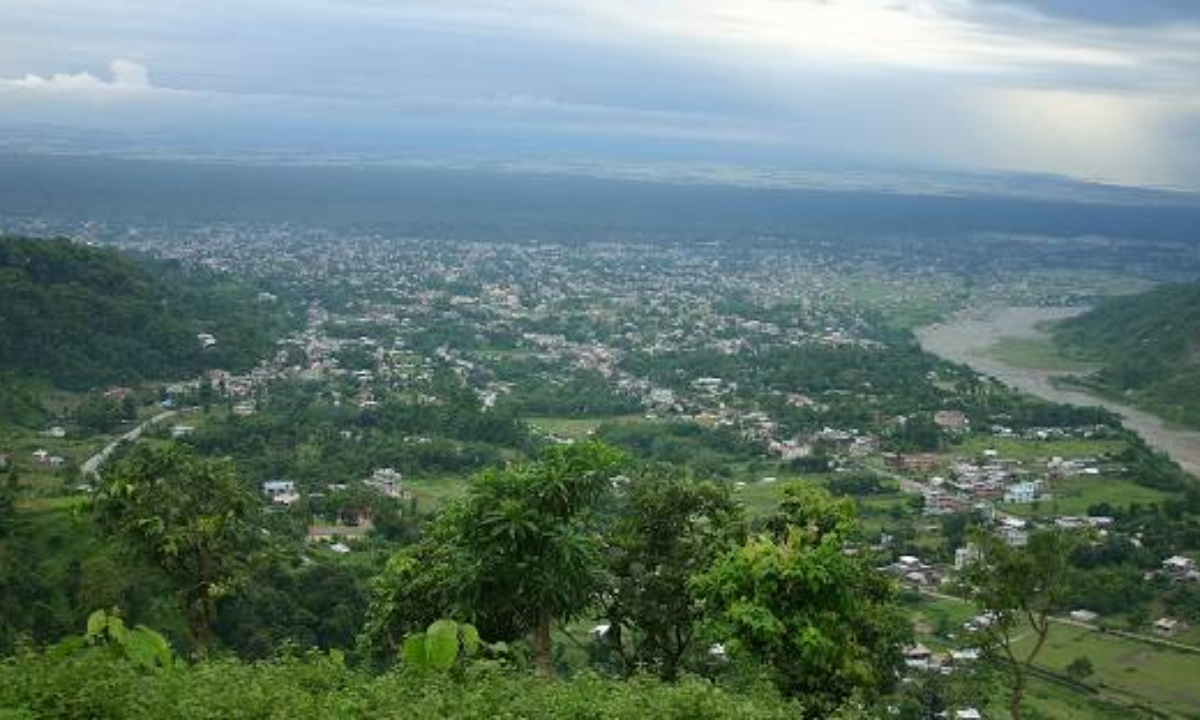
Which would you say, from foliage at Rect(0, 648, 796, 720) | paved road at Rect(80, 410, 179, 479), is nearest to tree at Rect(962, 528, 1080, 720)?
foliage at Rect(0, 648, 796, 720)

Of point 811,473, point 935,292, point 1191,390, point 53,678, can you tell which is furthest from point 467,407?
point 935,292

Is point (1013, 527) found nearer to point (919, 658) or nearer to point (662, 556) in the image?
point (919, 658)

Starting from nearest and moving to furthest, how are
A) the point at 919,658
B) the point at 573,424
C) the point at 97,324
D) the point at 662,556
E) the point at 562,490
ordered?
1. the point at 562,490
2. the point at 662,556
3. the point at 919,658
4. the point at 573,424
5. the point at 97,324

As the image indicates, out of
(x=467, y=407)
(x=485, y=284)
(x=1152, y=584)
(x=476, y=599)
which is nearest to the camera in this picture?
(x=476, y=599)

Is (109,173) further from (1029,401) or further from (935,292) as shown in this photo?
(1029,401)

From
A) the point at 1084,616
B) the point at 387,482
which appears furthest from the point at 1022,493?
the point at 387,482

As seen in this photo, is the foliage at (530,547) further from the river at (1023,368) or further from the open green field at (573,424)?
the river at (1023,368)

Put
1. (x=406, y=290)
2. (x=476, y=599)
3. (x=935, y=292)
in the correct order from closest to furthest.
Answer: (x=476, y=599)
(x=406, y=290)
(x=935, y=292)
